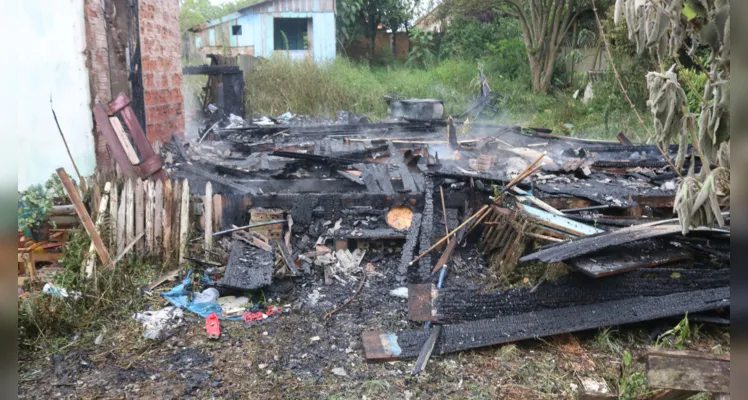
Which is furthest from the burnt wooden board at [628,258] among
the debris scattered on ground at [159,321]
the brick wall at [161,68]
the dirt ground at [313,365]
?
the brick wall at [161,68]

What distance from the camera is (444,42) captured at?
21859mm

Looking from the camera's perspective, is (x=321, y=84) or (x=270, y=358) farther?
(x=321, y=84)

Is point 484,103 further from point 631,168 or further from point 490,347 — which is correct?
point 490,347

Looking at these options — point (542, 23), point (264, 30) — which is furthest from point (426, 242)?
point (264, 30)

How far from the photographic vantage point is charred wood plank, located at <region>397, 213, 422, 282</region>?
5.42 meters

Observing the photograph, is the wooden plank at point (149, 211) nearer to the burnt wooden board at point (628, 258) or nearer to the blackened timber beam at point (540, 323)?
the blackened timber beam at point (540, 323)

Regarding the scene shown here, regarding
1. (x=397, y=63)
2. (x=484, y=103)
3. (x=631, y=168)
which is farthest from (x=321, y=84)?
(x=631, y=168)

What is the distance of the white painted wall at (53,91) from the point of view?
5.75 meters

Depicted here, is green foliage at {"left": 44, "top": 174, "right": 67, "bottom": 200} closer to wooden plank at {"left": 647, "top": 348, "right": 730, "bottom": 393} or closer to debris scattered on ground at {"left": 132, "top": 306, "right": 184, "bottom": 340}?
debris scattered on ground at {"left": 132, "top": 306, "right": 184, "bottom": 340}

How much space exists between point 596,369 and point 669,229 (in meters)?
1.71

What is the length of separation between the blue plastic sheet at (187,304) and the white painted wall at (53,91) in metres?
2.27

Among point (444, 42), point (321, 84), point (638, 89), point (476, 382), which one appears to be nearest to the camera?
point (476, 382)

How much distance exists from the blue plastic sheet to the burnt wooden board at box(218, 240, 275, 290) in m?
0.25

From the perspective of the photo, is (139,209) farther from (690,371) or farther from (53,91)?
(690,371)
